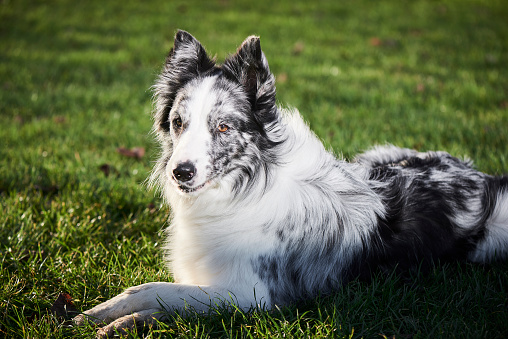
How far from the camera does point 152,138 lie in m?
5.39

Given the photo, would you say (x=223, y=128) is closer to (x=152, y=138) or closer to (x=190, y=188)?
(x=190, y=188)

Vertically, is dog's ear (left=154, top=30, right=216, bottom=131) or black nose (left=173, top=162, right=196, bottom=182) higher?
dog's ear (left=154, top=30, right=216, bottom=131)

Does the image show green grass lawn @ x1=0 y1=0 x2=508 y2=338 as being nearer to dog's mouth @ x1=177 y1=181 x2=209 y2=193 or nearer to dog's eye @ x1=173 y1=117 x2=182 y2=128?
dog's mouth @ x1=177 y1=181 x2=209 y2=193

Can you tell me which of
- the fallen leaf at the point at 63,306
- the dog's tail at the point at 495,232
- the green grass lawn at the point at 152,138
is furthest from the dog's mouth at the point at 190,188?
the dog's tail at the point at 495,232

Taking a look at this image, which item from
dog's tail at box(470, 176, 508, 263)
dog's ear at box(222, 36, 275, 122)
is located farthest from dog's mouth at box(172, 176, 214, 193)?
dog's tail at box(470, 176, 508, 263)

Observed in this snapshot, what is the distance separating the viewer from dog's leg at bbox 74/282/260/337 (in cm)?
274

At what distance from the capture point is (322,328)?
269 centimetres

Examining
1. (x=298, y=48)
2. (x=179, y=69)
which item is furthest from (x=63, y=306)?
(x=298, y=48)

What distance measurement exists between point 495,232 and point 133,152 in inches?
152

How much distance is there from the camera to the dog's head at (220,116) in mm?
2777

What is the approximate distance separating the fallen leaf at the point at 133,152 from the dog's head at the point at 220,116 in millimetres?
2408

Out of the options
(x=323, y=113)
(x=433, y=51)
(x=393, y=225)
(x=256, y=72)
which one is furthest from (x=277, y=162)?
(x=433, y=51)

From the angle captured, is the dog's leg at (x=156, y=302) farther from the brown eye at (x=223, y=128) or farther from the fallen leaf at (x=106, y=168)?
the fallen leaf at (x=106, y=168)

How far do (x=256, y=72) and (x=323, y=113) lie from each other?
3832 mm
